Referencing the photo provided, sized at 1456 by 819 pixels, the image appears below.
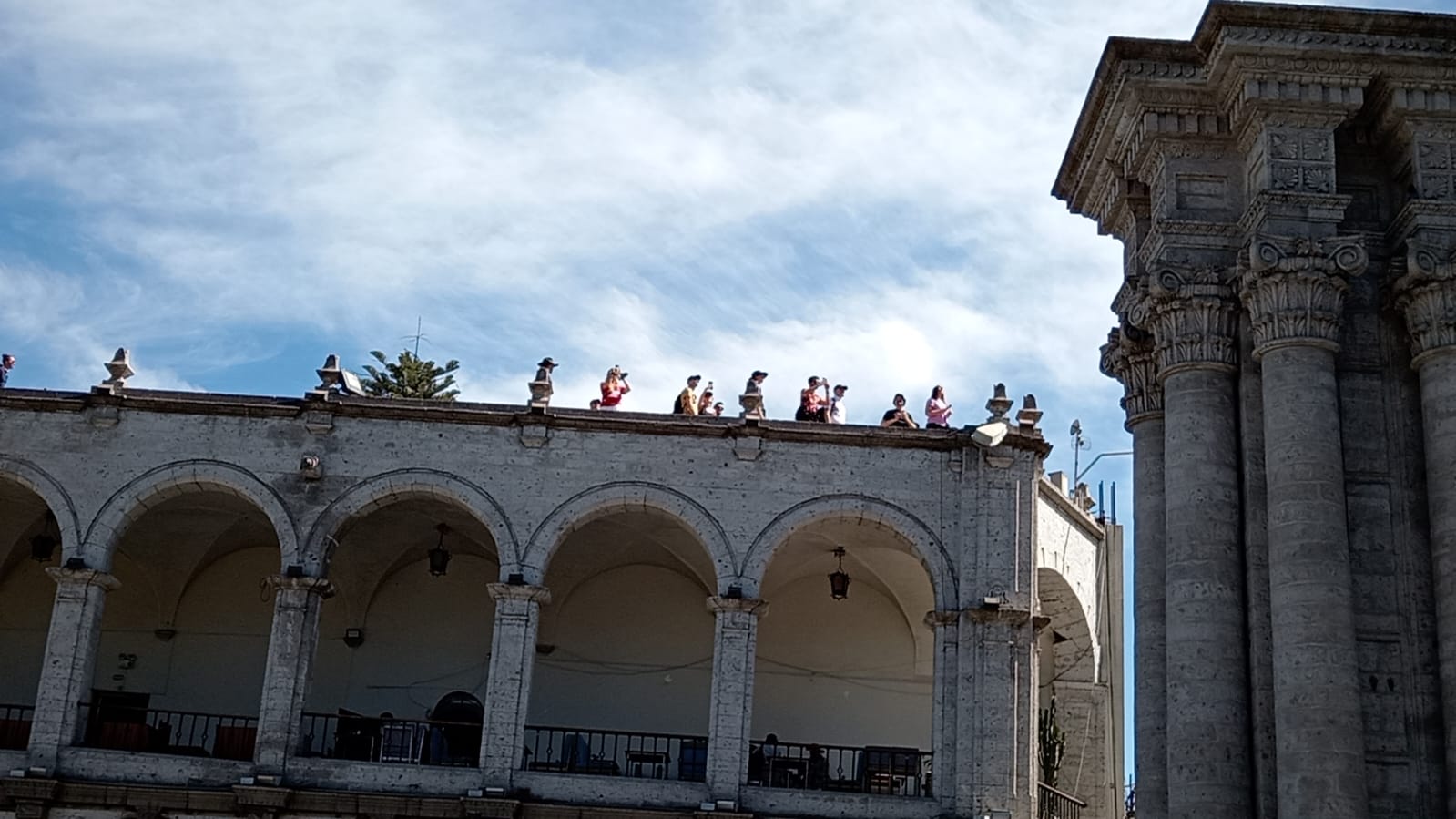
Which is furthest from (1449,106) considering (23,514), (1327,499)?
(23,514)

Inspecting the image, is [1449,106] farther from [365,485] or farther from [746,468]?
[365,485]

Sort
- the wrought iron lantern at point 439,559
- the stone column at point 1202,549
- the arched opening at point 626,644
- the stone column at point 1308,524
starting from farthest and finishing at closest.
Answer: the arched opening at point 626,644
the wrought iron lantern at point 439,559
the stone column at point 1202,549
the stone column at point 1308,524

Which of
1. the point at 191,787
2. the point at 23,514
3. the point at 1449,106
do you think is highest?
the point at 1449,106

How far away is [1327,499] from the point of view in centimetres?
1405

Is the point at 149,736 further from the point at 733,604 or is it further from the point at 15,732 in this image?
the point at 733,604

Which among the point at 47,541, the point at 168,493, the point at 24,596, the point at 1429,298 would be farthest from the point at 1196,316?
the point at 24,596

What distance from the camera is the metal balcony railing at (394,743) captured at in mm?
25750

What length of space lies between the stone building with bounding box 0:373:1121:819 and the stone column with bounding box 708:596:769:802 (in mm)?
39

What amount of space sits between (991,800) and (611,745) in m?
7.52

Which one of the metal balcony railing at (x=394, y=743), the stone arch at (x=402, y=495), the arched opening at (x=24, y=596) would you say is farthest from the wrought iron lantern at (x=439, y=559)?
the arched opening at (x=24, y=596)

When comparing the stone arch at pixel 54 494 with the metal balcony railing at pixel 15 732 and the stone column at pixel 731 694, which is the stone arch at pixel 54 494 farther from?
the stone column at pixel 731 694

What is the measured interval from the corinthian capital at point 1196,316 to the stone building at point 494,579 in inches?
399

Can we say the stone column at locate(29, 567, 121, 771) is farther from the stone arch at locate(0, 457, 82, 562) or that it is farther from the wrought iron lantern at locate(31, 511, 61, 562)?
the wrought iron lantern at locate(31, 511, 61, 562)

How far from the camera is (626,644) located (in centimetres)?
Result: 3056
